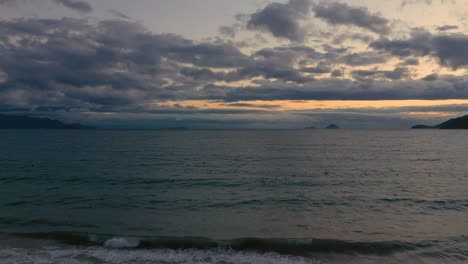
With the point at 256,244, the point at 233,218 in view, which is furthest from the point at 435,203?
the point at 256,244

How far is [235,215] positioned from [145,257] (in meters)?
9.11

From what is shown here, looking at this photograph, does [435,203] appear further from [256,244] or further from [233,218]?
[256,244]

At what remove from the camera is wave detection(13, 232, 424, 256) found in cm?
1845

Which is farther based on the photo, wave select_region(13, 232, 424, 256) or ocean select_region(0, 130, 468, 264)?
wave select_region(13, 232, 424, 256)

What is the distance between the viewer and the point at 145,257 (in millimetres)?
16859

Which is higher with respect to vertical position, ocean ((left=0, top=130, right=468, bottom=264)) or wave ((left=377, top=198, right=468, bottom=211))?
ocean ((left=0, top=130, right=468, bottom=264))

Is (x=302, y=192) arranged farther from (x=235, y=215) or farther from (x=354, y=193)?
(x=235, y=215)

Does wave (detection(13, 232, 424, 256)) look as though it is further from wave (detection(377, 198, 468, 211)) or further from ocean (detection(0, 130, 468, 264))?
wave (detection(377, 198, 468, 211))

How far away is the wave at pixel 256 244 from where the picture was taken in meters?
Result: 18.5

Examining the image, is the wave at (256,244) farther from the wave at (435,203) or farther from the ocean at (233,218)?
the wave at (435,203)

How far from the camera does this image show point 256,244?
1911 cm

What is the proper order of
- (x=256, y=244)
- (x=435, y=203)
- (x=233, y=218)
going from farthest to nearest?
(x=435, y=203)
(x=233, y=218)
(x=256, y=244)

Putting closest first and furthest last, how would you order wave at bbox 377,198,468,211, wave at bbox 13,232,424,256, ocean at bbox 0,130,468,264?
ocean at bbox 0,130,468,264 → wave at bbox 13,232,424,256 → wave at bbox 377,198,468,211

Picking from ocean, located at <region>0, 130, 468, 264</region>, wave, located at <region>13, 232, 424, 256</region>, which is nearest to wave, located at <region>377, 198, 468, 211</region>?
ocean, located at <region>0, 130, 468, 264</region>
